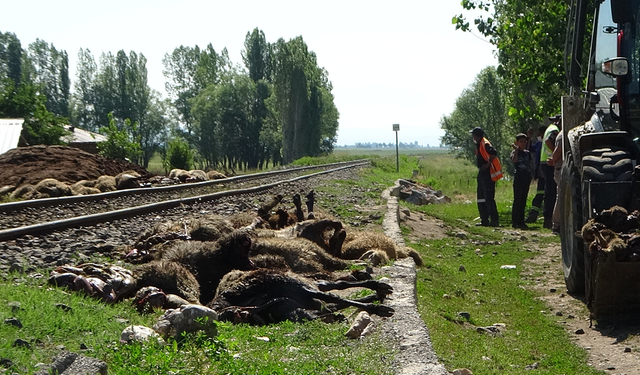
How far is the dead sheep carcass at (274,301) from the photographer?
5.55m

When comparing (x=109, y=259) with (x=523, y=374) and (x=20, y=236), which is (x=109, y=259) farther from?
(x=523, y=374)

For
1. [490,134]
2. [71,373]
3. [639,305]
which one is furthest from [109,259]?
[490,134]

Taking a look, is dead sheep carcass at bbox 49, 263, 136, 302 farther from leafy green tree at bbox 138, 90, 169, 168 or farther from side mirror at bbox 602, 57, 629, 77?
leafy green tree at bbox 138, 90, 169, 168

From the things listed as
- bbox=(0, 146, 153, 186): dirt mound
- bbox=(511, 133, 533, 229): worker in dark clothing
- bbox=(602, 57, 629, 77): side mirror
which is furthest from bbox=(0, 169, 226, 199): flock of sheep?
bbox=(602, 57, 629, 77): side mirror

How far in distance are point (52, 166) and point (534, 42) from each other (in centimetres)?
1380

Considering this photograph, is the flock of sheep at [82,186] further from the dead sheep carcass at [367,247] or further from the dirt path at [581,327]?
the dirt path at [581,327]

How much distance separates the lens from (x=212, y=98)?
326 ft

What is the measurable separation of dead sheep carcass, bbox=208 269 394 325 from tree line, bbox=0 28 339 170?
7569cm

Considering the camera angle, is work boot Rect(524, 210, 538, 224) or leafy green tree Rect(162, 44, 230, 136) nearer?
work boot Rect(524, 210, 538, 224)

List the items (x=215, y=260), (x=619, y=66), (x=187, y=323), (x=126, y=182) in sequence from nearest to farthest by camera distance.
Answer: (x=187, y=323), (x=215, y=260), (x=619, y=66), (x=126, y=182)

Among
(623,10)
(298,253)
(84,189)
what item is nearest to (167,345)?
(298,253)

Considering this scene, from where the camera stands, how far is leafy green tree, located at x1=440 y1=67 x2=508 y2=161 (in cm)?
7794

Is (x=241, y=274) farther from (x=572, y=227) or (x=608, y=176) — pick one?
(x=572, y=227)

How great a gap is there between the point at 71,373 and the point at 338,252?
5056mm
